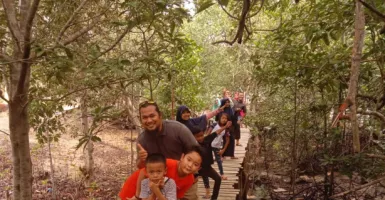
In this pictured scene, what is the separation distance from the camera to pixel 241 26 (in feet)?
5.27

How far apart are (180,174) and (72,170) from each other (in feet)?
31.5

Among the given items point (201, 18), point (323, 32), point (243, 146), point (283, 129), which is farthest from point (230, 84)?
point (323, 32)

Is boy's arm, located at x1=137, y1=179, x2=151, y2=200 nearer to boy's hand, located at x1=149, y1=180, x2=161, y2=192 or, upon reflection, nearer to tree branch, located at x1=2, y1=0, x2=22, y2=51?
boy's hand, located at x1=149, y1=180, x2=161, y2=192

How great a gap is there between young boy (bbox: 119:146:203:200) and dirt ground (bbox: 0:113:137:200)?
543 cm

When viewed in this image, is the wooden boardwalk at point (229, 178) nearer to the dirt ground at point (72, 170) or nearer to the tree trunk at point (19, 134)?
the tree trunk at point (19, 134)

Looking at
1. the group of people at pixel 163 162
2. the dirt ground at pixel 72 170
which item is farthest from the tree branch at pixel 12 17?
the dirt ground at pixel 72 170

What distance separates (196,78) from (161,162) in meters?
6.14

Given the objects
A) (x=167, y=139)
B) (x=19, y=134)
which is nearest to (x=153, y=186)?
(x=167, y=139)

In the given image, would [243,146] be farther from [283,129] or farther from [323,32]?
[323,32]

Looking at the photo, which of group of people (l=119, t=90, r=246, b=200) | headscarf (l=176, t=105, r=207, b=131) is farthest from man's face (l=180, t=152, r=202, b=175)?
headscarf (l=176, t=105, r=207, b=131)

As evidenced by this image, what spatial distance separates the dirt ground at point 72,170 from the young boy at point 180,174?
5431mm

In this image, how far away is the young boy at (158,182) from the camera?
252 cm

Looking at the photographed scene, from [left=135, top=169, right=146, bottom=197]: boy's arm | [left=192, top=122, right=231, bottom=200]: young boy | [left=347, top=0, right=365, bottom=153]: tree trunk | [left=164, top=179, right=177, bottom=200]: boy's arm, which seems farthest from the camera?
[left=192, top=122, right=231, bottom=200]: young boy

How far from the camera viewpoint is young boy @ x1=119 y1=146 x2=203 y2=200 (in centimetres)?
266
